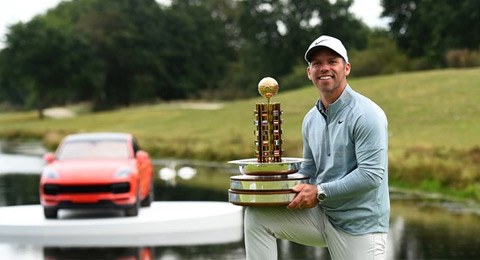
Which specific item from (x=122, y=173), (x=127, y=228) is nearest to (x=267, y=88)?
(x=127, y=228)

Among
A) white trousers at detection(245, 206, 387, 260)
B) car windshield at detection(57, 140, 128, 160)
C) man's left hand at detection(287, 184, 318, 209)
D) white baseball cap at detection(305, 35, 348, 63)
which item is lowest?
car windshield at detection(57, 140, 128, 160)

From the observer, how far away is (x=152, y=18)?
10638 cm

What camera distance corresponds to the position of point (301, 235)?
5.61 metres

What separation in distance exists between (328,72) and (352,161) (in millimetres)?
470

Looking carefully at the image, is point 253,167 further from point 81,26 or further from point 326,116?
point 81,26

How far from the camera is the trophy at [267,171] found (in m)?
5.37

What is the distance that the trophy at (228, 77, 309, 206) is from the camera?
17.6ft

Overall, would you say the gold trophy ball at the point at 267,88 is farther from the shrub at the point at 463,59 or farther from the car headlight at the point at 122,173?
the shrub at the point at 463,59

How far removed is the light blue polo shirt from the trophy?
17cm

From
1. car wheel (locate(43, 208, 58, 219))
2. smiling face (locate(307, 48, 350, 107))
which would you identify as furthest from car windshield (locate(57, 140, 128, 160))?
smiling face (locate(307, 48, 350, 107))

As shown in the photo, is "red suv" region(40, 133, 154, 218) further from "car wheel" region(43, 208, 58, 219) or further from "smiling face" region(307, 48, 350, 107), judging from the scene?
"smiling face" region(307, 48, 350, 107)

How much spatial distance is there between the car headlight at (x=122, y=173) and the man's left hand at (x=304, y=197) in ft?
38.3

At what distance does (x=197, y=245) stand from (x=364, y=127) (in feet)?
32.8

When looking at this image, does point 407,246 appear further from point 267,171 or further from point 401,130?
point 401,130
